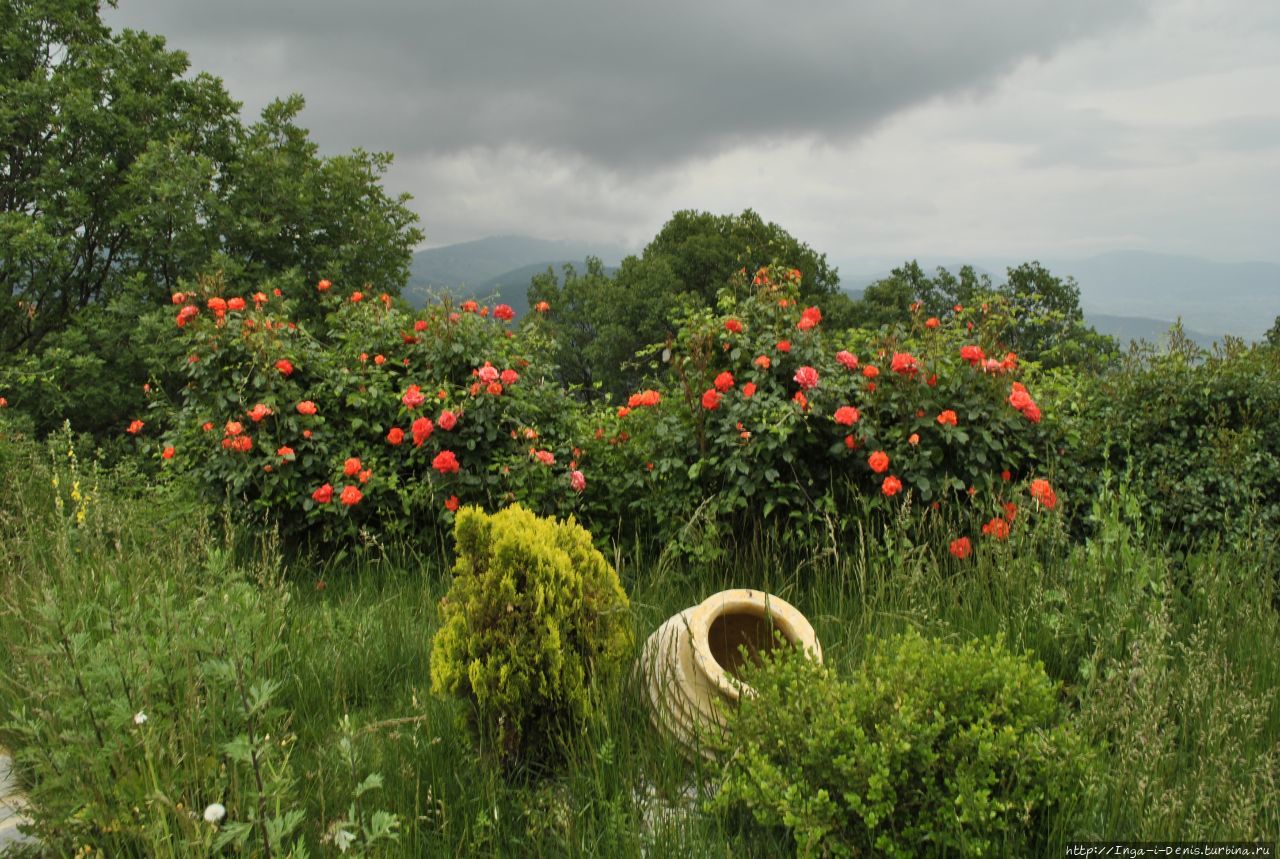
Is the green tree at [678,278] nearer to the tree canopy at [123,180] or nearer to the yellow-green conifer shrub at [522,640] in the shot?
the tree canopy at [123,180]

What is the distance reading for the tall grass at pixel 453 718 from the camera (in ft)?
6.05

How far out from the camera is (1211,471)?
11.8 feet

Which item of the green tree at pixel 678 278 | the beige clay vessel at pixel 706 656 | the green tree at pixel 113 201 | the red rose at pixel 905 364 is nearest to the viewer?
the beige clay vessel at pixel 706 656

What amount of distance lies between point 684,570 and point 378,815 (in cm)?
244

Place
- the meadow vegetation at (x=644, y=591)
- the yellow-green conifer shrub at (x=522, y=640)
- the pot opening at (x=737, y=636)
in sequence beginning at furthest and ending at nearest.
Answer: the pot opening at (x=737, y=636) < the yellow-green conifer shrub at (x=522, y=640) < the meadow vegetation at (x=644, y=591)

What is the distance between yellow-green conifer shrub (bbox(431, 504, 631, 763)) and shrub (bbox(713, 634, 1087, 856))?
502 mm

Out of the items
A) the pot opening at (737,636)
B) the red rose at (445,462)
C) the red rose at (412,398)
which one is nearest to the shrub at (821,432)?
the pot opening at (737,636)

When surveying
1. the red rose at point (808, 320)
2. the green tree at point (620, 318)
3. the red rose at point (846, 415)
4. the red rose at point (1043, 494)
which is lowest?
the red rose at point (1043, 494)

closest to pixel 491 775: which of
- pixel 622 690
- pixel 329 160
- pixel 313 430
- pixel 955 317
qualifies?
pixel 622 690

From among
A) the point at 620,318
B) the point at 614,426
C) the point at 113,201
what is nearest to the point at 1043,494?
the point at 614,426

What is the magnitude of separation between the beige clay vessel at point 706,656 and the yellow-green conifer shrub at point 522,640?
0.20 meters

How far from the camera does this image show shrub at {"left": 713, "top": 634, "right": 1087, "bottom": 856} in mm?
1677

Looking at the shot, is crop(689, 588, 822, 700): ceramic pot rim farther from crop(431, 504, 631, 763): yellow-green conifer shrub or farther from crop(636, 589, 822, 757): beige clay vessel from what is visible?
crop(431, 504, 631, 763): yellow-green conifer shrub

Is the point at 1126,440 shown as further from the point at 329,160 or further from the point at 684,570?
the point at 329,160
